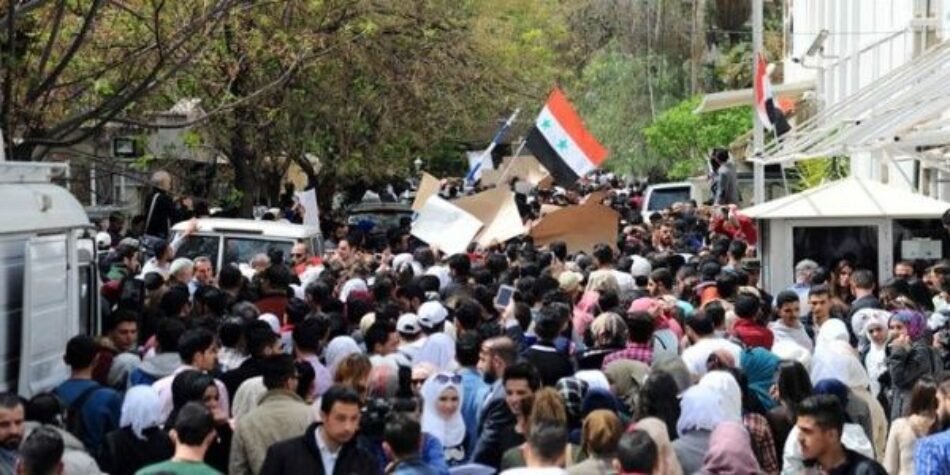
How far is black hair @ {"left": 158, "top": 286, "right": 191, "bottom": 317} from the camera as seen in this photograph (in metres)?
12.9

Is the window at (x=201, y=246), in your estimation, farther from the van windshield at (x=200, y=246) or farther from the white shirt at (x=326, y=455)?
the white shirt at (x=326, y=455)

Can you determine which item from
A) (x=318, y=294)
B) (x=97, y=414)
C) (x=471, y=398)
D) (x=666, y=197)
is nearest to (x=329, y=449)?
(x=97, y=414)

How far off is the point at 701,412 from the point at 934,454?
135cm

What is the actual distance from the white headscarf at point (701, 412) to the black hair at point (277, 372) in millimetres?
1962

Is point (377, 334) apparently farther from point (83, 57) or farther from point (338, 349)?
point (83, 57)

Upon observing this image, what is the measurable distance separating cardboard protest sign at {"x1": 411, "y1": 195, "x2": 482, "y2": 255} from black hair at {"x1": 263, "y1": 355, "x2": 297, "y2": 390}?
423 inches

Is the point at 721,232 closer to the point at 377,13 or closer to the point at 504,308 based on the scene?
the point at 377,13

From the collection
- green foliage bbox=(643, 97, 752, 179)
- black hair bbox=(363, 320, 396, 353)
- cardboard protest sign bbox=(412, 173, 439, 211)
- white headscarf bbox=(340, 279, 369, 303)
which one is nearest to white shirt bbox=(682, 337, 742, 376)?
black hair bbox=(363, 320, 396, 353)

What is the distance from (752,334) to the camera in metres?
12.1

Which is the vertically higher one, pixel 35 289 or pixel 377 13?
pixel 377 13

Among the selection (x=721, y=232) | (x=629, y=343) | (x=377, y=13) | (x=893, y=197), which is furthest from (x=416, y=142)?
(x=629, y=343)

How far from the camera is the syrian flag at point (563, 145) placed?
71.4 feet

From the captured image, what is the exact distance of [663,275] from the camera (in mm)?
14688

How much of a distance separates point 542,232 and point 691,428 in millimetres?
12978
